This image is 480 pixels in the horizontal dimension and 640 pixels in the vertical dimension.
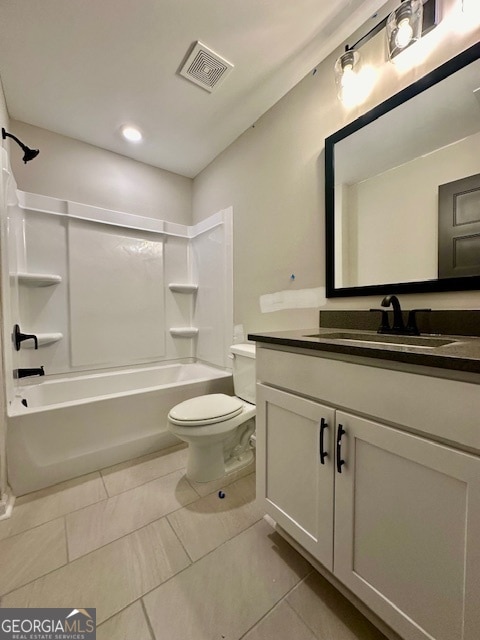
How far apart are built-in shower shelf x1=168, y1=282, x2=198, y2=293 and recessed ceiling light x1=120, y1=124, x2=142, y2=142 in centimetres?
123

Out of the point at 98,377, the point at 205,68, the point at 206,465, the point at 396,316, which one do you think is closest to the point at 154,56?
the point at 205,68

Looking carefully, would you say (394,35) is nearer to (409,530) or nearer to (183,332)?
(409,530)

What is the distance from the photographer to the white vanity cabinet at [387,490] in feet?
1.94

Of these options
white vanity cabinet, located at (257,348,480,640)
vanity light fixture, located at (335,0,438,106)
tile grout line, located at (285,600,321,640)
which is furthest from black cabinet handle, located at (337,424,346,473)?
vanity light fixture, located at (335,0,438,106)

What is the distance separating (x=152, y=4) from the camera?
1.18 m

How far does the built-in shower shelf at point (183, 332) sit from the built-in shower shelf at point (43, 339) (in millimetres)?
951

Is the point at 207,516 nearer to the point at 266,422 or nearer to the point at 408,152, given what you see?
the point at 266,422

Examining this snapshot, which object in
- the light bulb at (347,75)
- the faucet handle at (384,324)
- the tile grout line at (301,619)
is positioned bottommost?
the tile grout line at (301,619)

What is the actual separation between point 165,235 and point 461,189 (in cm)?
227

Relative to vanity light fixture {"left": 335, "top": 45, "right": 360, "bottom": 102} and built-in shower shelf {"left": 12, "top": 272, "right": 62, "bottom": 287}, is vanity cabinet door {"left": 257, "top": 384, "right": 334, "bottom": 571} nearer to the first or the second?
vanity light fixture {"left": 335, "top": 45, "right": 360, "bottom": 102}

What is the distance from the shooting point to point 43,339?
1.95 meters

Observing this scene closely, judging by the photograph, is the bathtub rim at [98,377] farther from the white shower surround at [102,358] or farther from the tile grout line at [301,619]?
the tile grout line at [301,619]

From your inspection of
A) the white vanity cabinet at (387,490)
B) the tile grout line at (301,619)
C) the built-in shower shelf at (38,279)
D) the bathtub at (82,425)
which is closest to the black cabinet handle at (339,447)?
the white vanity cabinet at (387,490)

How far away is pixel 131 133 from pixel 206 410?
2.16 meters
